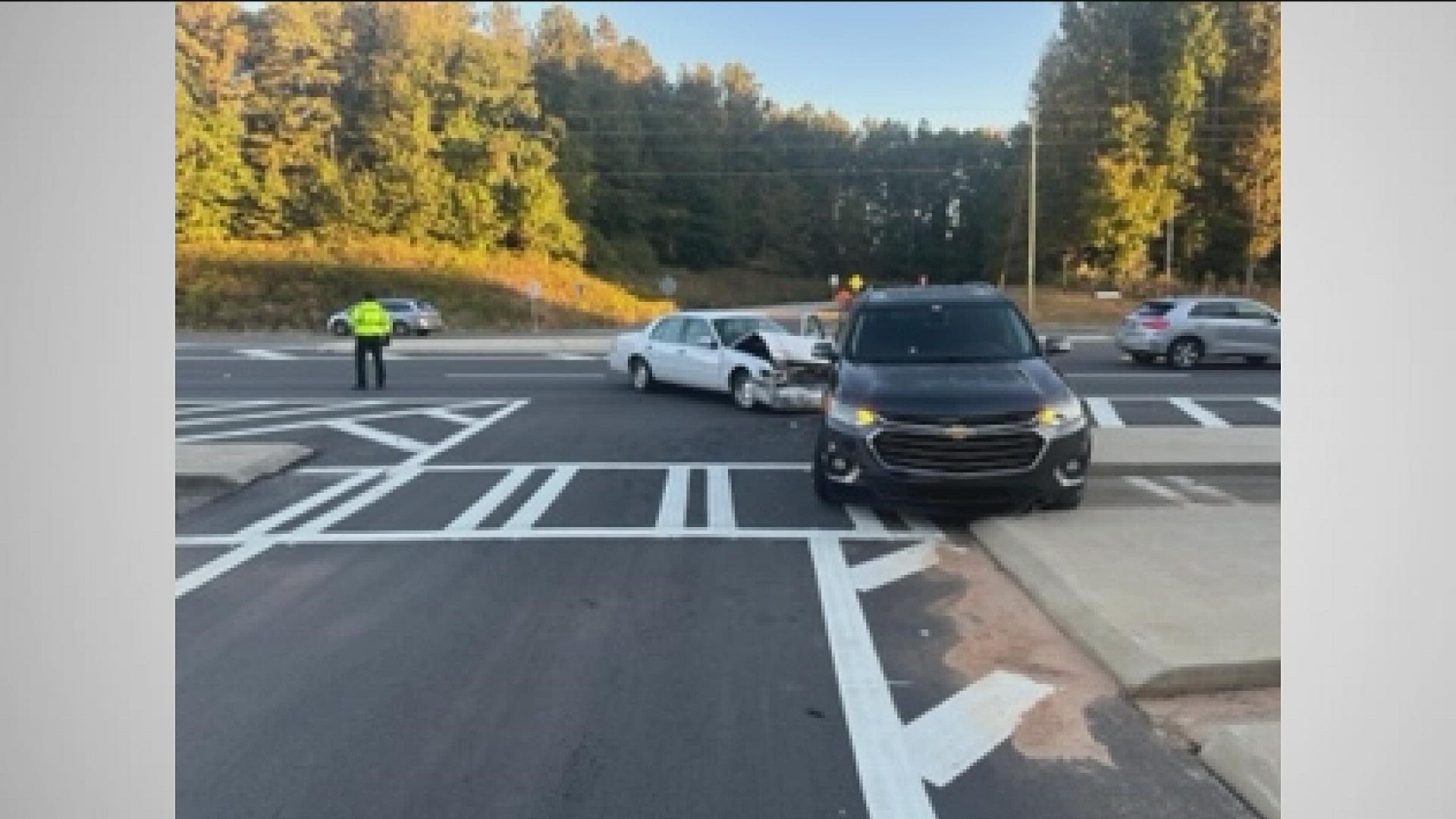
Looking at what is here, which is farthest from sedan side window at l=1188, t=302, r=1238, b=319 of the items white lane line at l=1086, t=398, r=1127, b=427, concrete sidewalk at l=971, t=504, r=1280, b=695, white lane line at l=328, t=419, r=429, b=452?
white lane line at l=328, t=419, r=429, b=452

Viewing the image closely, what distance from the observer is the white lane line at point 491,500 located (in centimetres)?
875

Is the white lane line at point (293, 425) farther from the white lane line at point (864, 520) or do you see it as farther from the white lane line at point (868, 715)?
the white lane line at point (868, 715)

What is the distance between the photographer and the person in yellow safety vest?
19000 millimetres

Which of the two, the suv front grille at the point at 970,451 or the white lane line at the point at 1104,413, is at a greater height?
the suv front grille at the point at 970,451

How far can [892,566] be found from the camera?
721 cm

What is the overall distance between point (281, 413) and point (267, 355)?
13854mm

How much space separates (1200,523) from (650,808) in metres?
5.52

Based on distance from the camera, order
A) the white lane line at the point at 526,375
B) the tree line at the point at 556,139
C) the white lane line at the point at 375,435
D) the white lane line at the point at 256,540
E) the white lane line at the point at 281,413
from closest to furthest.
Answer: the white lane line at the point at 256,540 < the white lane line at the point at 375,435 < the white lane line at the point at 281,413 < the white lane line at the point at 526,375 < the tree line at the point at 556,139

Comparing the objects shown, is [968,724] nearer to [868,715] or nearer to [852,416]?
[868,715]

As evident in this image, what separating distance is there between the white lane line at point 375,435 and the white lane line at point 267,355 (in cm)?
1323

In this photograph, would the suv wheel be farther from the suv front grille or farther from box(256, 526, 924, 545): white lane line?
box(256, 526, 924, 545): white lane line

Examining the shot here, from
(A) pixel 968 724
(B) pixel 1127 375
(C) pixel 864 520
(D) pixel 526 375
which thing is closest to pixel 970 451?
(C) pixel 864 520

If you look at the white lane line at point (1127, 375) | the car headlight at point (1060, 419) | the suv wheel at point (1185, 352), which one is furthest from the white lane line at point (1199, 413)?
the suv wheel at point (1185, 352)
